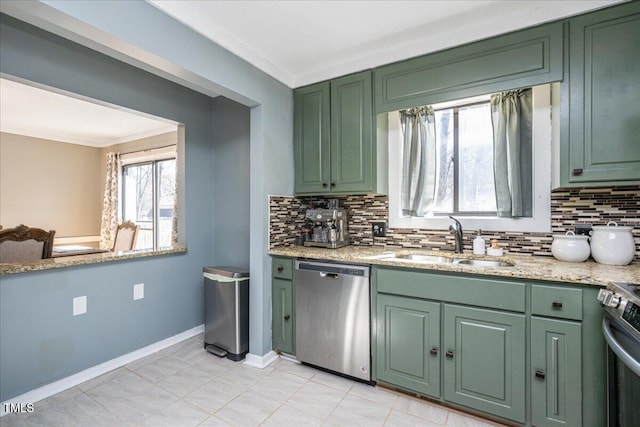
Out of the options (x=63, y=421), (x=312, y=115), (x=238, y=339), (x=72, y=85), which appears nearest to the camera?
(x=63, y=421)

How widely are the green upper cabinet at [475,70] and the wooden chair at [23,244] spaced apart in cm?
296

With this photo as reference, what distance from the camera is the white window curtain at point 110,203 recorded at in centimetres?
525

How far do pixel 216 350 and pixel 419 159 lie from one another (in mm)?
2416

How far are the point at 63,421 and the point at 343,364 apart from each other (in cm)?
174

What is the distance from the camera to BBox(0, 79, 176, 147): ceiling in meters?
3.30

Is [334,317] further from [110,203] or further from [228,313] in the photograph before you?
[110,203]

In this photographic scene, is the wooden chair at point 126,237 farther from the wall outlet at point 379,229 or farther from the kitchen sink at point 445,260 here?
the kitchen sink at point 445,260

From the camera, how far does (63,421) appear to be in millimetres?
1791

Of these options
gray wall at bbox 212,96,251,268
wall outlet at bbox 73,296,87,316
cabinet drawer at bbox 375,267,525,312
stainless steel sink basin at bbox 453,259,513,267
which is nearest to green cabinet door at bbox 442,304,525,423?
cabinet drawer at bbox 375,267,525,312

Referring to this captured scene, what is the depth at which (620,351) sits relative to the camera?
47.8 inches

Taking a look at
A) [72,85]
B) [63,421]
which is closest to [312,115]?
[72,85]

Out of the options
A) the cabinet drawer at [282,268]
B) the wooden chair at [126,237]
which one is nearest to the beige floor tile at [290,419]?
the cabinet drawer at [282,268]

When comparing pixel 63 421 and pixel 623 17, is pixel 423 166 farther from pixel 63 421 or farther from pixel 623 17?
pixel 63 421

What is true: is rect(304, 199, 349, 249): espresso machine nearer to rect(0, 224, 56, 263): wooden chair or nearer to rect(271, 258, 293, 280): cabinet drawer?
rect(271, 258, 293, 280): cabinet drawer
